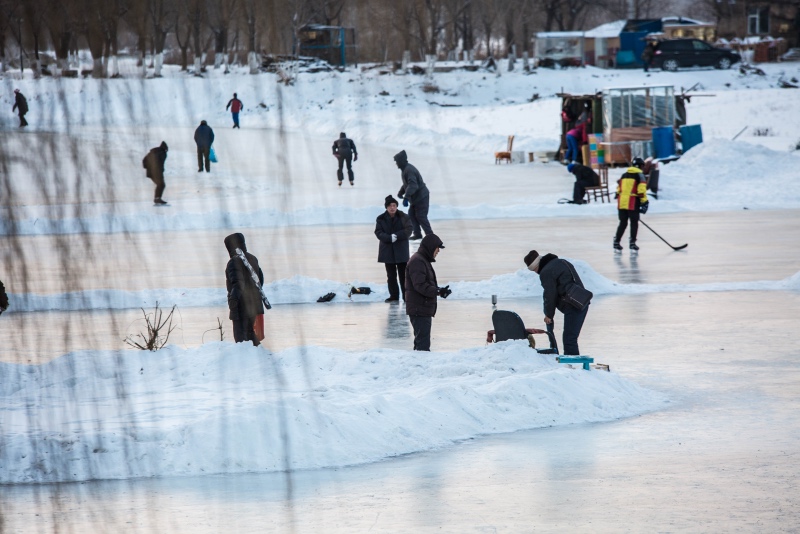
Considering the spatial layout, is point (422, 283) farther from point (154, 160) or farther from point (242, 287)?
point (154, 160)

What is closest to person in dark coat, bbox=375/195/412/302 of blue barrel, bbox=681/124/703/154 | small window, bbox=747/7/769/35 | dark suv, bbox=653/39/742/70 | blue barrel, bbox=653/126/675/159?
blue barrel, bbox=653/126/675/159

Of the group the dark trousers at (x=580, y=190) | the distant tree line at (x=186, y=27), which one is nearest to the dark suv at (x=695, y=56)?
the dark trousers at (x=580, y=190)

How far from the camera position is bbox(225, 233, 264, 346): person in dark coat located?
30.0ft

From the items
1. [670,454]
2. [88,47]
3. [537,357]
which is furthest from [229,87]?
[537,357]

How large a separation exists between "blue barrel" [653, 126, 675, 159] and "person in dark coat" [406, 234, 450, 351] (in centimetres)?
2392

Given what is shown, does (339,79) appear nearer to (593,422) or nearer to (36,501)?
(36,501)

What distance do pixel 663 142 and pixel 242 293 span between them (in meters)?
25.6

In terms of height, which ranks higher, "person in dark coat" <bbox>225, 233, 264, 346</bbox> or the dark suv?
the dark suv

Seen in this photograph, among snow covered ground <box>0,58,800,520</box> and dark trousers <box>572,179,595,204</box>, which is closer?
snow covered ground <box>0,58,800,520</box>

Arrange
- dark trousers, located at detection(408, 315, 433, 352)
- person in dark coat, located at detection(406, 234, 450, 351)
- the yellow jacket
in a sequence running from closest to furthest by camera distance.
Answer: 1. person in dark coat, located at detection(406, 234, 450, 351)
2. dark trousers, located at detection(408, 315, 433, 352)
3. the yellow jacket

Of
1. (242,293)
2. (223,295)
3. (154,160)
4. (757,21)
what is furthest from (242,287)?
(757,21)

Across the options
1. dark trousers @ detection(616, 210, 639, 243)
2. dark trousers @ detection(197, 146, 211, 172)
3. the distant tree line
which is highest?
the distant tree line

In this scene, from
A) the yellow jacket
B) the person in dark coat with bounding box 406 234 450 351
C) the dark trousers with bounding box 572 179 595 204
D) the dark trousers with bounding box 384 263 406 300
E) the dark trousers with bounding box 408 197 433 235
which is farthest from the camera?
the dark trousers with bounding box 572 179 595 204

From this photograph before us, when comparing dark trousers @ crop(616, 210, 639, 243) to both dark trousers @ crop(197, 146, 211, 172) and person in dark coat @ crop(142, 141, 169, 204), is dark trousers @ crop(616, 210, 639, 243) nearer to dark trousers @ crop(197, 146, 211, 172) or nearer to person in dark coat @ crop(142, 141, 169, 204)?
dark trousers @ crop(197, 146, 211, 172)
